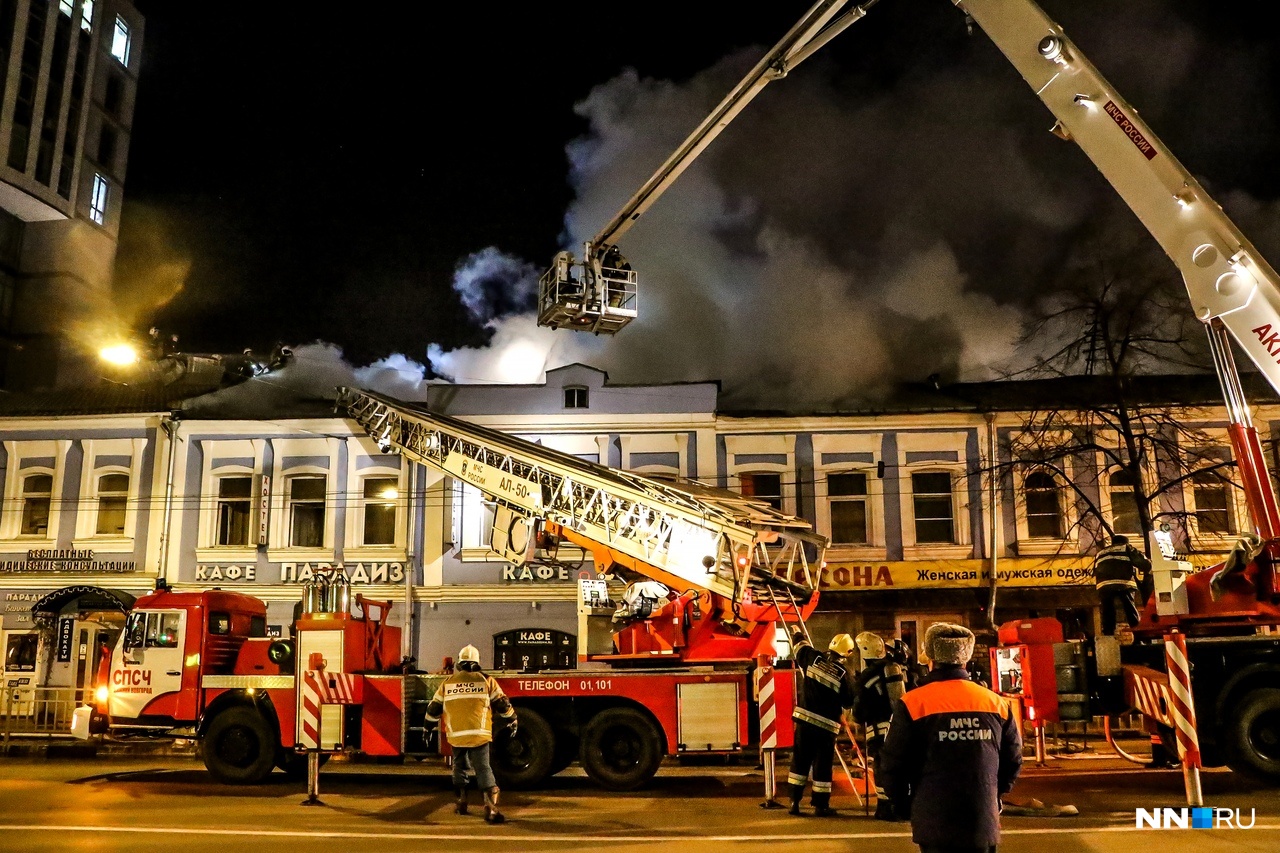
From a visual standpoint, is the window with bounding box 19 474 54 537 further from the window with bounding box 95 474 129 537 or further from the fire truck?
the fire truck

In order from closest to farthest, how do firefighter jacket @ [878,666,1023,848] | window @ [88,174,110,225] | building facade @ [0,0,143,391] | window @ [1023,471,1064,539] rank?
1. firefighter jacket @ [878,666,1023,848]
2. window @ [1023,471,1064,539]
3. building facade @ [0,0,143,391]
4. window @ [88,174,110,225]

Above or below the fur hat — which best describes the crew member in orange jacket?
below

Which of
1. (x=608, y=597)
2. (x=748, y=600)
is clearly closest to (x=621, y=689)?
(x=748, y=600)

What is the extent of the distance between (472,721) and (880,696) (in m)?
3.64

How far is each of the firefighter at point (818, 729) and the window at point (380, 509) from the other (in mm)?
13875

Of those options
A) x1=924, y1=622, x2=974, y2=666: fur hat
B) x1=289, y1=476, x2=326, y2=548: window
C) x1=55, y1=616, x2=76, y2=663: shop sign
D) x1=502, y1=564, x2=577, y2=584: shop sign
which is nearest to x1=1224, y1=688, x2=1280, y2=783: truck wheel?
x1=924, y1=622, x2=974, y2=666: fur hat

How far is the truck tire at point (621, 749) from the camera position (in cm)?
1146

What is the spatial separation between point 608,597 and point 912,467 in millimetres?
9126

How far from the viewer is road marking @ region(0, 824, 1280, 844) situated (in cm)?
801

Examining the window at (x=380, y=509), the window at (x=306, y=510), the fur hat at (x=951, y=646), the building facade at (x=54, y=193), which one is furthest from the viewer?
the building facade at (x=54, y=193)

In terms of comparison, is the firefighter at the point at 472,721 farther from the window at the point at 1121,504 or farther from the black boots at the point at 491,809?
the window at the point at 1121,504

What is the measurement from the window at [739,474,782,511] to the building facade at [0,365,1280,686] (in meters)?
0.08

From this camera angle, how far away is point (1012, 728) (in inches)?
172

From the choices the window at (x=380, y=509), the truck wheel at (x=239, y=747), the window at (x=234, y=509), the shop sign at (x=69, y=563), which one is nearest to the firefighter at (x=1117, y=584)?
the truck wheel at (x=239, y=747)
